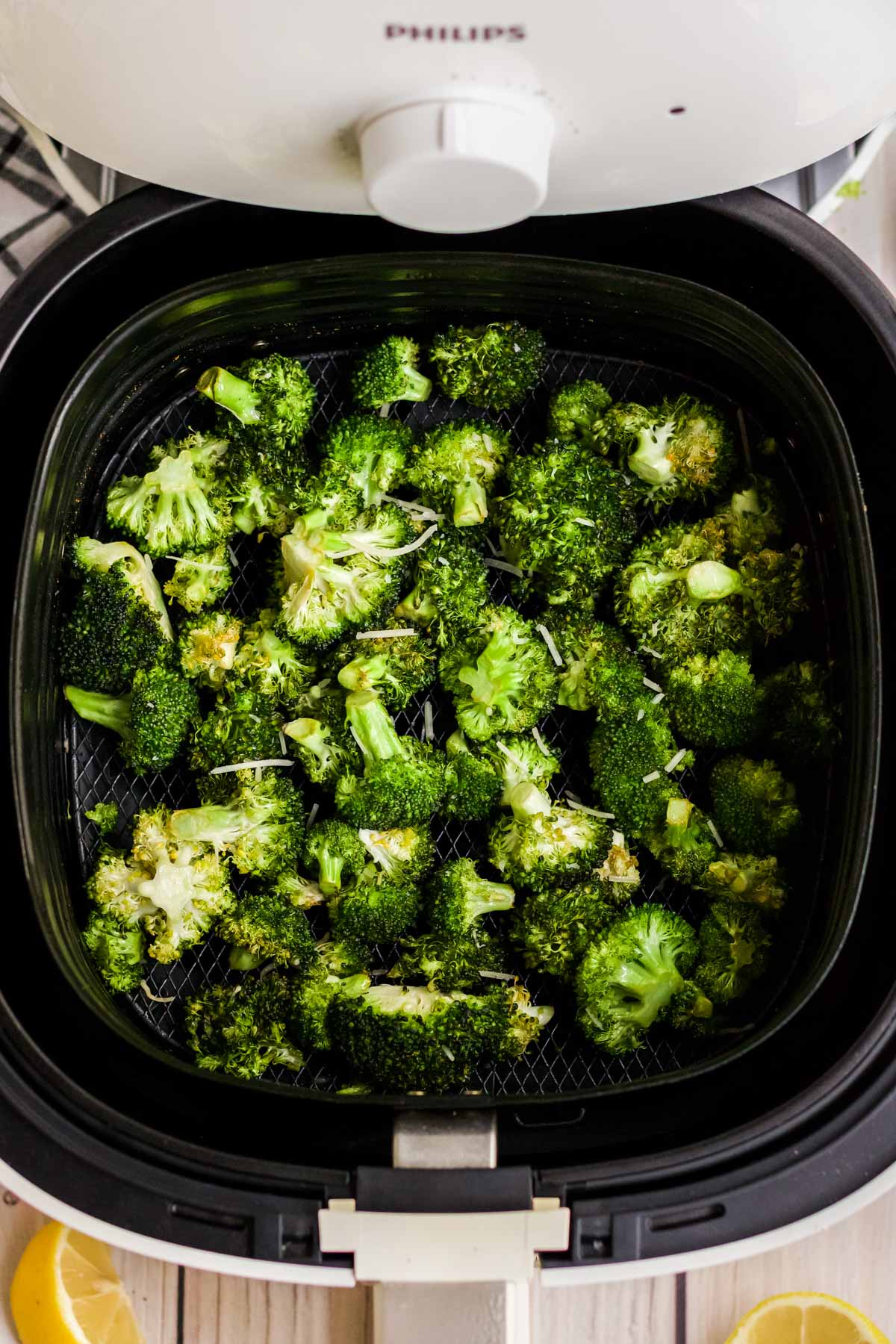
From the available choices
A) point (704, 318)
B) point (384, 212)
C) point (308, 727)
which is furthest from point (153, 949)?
point (704, 318)

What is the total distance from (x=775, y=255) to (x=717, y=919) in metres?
0.84

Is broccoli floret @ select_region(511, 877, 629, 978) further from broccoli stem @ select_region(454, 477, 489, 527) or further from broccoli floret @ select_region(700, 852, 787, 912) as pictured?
broccoli stem @ select_region(454, 477, 489, 527)

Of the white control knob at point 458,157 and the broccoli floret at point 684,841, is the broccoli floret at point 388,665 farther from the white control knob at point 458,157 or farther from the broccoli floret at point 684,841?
the white control knob at point 458,157

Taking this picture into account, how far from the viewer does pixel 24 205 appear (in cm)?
136

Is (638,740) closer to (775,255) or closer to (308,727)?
(308,727)

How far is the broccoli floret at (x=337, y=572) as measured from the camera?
1.40 metres

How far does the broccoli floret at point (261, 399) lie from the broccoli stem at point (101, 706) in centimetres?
39

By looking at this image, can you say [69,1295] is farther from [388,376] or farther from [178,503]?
[388,376]

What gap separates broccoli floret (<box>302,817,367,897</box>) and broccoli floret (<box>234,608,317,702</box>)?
19cm

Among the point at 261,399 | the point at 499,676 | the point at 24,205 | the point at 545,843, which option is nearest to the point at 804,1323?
the point at 545,843

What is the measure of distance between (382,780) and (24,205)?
849 mm

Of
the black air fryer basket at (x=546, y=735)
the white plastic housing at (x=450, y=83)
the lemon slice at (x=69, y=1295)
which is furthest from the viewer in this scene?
the lemon slice at (x=69, y=1295)

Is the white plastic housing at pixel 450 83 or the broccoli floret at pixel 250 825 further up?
the white plastic housing at pixel 450 83

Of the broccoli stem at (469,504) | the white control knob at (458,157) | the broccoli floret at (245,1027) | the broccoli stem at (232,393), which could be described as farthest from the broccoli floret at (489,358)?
the broccoli floret at (245,1027)
